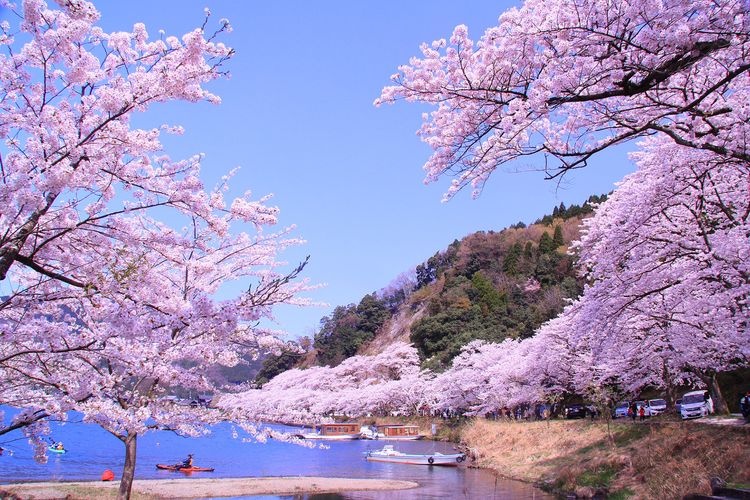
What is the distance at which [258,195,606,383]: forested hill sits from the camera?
5350 centimetres

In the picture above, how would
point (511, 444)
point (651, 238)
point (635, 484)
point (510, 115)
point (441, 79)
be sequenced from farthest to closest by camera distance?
point (511, 444) → point (635, 484) → point (651, 238) → point (441, 79) → point (510, 115)

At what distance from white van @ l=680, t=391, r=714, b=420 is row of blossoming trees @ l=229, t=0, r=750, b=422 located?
2.98 ft

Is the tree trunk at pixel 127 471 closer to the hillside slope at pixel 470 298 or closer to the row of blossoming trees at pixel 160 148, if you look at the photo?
the row of blossoming trees at pixel 160 148

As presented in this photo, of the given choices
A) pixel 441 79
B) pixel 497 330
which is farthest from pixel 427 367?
pixel 441 79

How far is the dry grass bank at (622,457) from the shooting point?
11695 mm

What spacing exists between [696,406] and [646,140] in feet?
34.7

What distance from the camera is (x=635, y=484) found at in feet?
48.0

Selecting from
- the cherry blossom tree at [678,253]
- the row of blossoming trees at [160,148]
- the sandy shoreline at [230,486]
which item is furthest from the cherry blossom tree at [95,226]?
the sandy shoreline at [230,486]

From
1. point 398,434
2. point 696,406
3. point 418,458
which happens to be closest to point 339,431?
point 398,434

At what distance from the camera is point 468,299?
6306cm

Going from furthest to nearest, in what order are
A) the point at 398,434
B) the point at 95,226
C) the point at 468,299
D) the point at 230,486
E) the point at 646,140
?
the point at 468,299, the point at 398,434, the point at 230,486, the point at 646,140, the point at 95,226

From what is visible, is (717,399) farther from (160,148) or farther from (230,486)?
(160,148)

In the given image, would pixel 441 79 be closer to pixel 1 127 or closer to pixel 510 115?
pixel 510 115

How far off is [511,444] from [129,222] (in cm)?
2681
